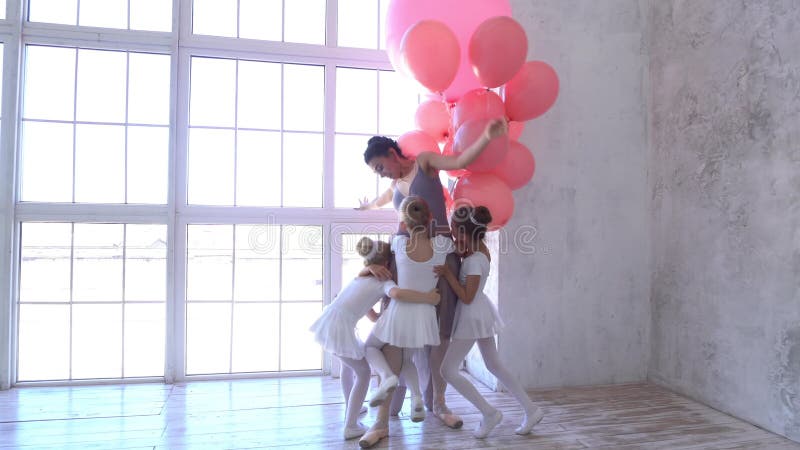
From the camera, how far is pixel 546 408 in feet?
9.05

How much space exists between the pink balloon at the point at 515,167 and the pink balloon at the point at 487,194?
0.20 feet

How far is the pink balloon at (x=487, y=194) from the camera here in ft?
7.75

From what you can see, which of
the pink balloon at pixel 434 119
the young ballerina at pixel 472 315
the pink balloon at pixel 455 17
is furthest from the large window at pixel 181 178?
the young ballerina at pixel 472 315

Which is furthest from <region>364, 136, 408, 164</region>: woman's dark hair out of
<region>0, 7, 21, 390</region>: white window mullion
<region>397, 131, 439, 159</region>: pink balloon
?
<region>0, 7, 21, 390</region>: white window mullion

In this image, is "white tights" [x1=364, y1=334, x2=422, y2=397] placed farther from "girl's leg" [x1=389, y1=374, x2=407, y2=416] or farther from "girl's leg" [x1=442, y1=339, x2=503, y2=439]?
"girl's leg" [x1=389, y1=374, x2=407, y2=416]

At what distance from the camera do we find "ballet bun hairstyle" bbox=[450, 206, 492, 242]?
7.56 ft

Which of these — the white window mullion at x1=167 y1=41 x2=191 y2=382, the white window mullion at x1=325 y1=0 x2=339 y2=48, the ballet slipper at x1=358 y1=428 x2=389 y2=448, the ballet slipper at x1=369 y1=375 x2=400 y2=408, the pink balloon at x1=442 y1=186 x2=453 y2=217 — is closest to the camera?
the ballet slipper at x1=369 y1=375 x2=400 y2=408

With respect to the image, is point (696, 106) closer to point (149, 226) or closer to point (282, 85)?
point (282, 85)

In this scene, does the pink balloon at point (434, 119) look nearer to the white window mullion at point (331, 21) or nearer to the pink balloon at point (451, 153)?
the pink balloon at point (451, 153)

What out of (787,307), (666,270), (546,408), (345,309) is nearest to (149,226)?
(345,309)

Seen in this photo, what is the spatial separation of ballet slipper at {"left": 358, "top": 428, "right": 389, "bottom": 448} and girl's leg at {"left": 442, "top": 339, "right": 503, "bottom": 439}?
373 millimetres

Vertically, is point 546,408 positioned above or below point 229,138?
below

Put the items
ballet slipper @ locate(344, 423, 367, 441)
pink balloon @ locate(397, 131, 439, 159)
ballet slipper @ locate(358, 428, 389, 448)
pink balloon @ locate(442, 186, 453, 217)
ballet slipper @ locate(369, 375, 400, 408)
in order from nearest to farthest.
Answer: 1. ballet slipper @ locate(369, 375, 400, 408)
2. ballet slipper @ locate(358, 428, 389, 448)
3. ballet slipper @ locate(344, 423, 367, 441)
4. pink balloon @ locate(397, 131, 439, 159)
5. pink balloon @ locate(442, 186, 453, 217)

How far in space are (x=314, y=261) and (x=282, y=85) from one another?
3.78ft
